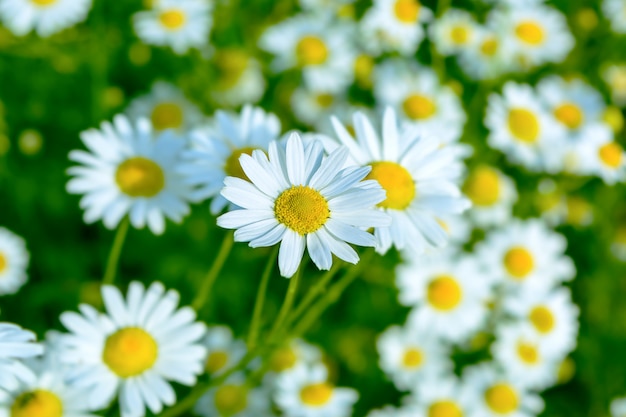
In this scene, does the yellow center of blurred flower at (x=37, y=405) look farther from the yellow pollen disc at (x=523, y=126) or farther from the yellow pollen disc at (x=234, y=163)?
the yellow pollen disc at (x=523, y=126)

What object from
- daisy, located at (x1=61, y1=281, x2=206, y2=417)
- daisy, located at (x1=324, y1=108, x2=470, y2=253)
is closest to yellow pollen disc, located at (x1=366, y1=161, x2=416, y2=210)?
daisy, located at (x1=324, y1=108, x2=470, y2=253)

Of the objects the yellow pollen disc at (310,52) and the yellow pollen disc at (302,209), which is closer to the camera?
the yellow pollen disc at (302,209)

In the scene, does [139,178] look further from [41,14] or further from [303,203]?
[41,14]

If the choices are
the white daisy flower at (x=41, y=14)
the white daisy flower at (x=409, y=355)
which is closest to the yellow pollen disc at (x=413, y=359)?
the white daisy flower at (x=409, y=355)

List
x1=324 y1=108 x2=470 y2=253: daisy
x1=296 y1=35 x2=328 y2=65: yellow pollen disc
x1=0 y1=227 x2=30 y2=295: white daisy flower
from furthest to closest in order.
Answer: x1=296 y1=35 x2=328 y2=65: yellow pollen disc
x1=0 y1=227 x2=30 y2=295: white daisy flower
x1=324 y1=108 x2=470 y2=253: daisy

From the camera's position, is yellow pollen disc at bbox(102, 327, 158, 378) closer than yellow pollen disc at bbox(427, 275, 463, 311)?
Yes

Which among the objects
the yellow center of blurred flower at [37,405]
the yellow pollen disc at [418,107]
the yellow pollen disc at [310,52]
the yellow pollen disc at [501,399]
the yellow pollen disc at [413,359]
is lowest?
the yellow pollen disc at [501,399]

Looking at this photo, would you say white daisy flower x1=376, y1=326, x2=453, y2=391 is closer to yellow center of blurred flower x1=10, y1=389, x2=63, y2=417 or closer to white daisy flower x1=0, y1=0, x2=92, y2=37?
yellow center of blurred flower x1=10, y1=389, x2=63, y2=417
